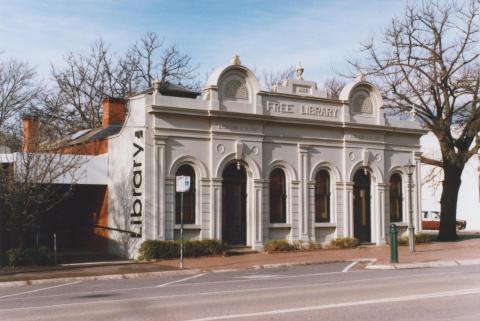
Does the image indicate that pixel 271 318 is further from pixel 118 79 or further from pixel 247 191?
pixel 118 79

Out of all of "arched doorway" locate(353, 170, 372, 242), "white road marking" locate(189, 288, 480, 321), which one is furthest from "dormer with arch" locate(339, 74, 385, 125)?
"white road marking" locate(189, 288, 480, 321)

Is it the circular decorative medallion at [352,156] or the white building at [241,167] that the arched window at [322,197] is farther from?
the circular decorative medallion at [352,156]

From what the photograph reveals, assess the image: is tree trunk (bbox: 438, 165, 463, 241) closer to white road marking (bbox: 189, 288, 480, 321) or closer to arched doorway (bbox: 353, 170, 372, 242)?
arched doorway (bbox: 353, 170, 372, 242)

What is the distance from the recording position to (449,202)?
3347cm

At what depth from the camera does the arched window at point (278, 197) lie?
26531 mm

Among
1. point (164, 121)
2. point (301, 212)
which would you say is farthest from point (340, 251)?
point (164, 121)

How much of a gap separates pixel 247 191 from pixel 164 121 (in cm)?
440

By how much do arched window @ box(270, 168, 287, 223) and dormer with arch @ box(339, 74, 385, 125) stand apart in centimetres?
450

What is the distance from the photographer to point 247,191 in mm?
25750

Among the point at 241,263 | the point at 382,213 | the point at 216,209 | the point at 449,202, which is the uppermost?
the point at 449,202

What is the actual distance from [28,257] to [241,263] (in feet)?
21.4

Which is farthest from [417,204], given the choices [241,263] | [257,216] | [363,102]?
[241,263]

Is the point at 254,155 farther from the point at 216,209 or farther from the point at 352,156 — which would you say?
the point at 352,156

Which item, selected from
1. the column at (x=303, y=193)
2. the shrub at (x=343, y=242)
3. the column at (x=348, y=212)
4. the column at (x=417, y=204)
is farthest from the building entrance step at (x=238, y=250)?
the column at (x=417, y=204)
